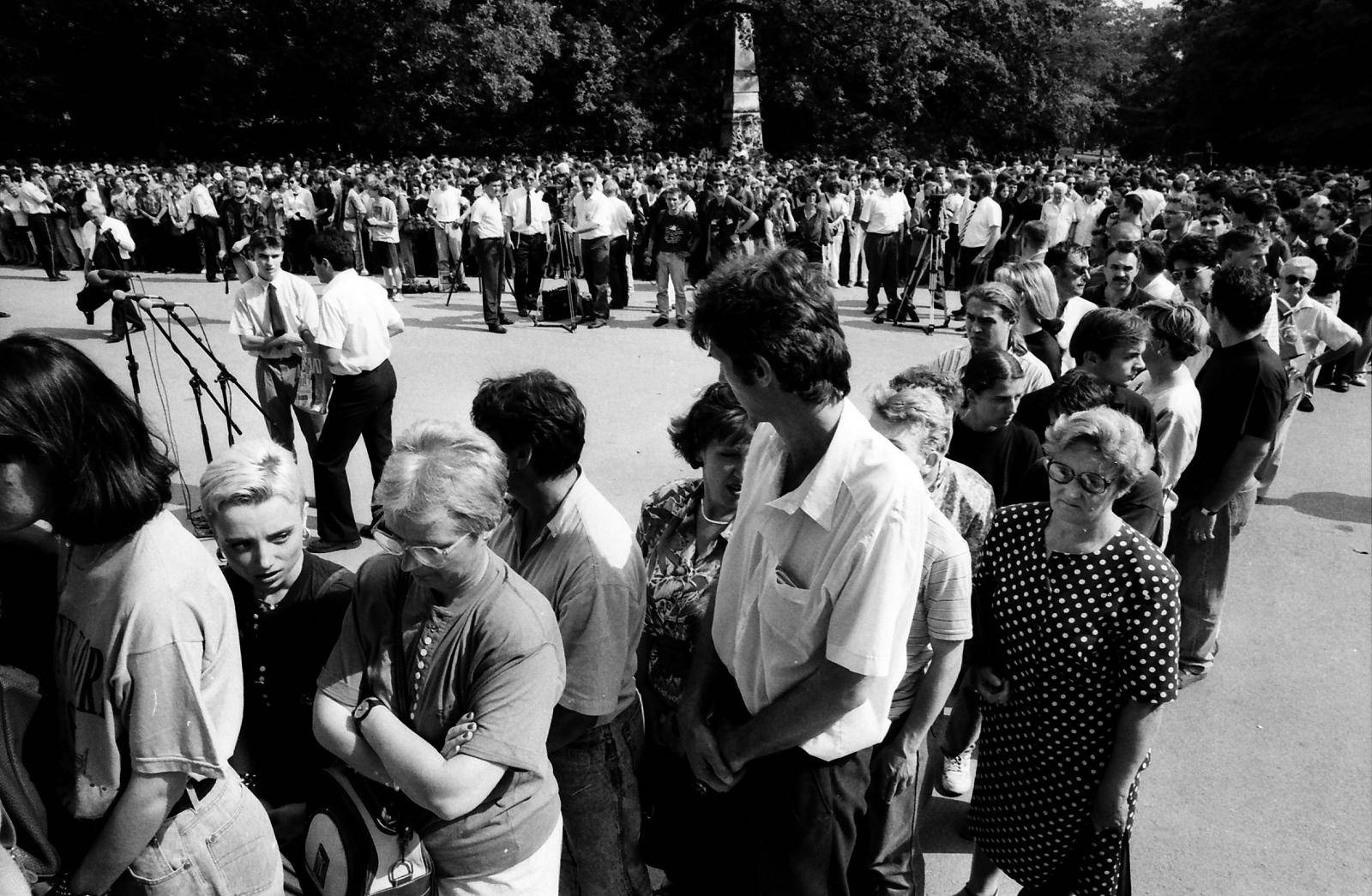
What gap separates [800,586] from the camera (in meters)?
1.84

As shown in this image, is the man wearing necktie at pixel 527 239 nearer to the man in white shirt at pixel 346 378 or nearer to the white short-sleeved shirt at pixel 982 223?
the white short-sleeved shirt at pixel 982 223

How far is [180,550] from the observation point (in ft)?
5.37

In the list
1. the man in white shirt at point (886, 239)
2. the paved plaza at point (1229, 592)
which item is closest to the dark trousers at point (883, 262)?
the man in white shirt at point (886, 239)

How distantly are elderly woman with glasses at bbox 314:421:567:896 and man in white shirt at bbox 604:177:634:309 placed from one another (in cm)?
960

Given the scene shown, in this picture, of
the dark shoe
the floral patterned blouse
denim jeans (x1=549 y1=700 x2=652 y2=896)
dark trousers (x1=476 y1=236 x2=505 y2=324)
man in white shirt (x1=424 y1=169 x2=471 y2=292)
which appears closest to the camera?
denim jeans (x1=549 y1=700 x2=652 y2=896)

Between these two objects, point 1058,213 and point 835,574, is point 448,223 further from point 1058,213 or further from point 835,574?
point 835,574

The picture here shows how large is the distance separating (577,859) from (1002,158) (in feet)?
113

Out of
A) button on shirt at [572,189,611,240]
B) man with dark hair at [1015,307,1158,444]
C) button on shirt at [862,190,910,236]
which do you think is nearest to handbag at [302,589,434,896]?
man with dark hair at [1015,307,1158,444]

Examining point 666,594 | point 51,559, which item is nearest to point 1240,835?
point 666,594

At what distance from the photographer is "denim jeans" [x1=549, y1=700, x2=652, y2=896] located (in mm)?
2244

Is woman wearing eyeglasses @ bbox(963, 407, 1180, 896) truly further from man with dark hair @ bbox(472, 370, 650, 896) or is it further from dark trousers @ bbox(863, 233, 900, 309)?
dark trousers @ bbox(863, 233, 900, 309)

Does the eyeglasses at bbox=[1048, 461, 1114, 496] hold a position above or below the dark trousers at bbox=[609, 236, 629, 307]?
below

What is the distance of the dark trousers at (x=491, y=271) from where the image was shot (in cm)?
1089

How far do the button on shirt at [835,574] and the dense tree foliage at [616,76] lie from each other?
33.2 m
